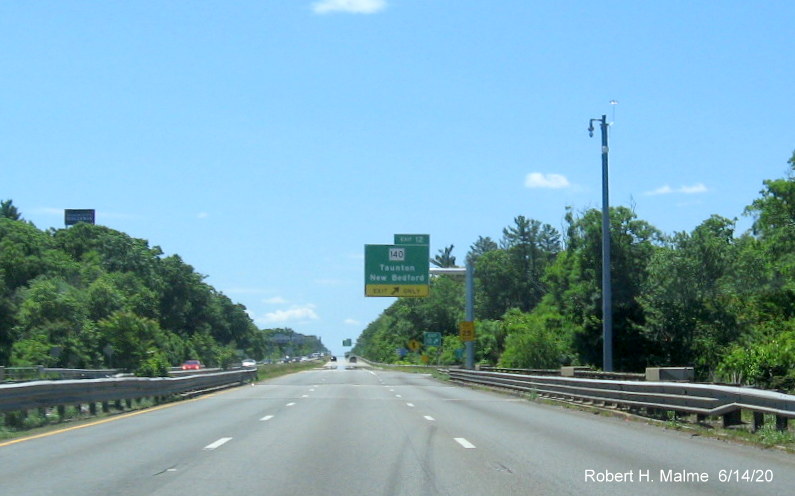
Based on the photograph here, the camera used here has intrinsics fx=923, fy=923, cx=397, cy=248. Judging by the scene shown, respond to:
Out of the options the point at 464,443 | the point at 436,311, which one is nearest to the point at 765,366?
the point at 464,443

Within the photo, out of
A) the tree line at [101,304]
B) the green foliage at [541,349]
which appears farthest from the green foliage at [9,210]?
the green foliage at [541,349]

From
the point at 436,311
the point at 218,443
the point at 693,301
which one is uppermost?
the point at 436,311

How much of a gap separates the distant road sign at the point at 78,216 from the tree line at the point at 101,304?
5776 millimetres

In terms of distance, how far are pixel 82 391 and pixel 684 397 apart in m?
13.8

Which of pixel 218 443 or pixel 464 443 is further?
pixel 218 443

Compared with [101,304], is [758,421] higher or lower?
lower

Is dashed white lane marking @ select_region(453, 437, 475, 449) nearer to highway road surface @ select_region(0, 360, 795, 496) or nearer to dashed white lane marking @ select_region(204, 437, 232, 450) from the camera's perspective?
highway road surface @ select_region(0, 360, 795, 496)

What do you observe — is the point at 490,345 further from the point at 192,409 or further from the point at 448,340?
the point at 192,409

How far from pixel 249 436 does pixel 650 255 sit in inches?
1737

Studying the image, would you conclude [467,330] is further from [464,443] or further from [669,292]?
[464,443]

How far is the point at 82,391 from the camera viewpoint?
22.2 meters

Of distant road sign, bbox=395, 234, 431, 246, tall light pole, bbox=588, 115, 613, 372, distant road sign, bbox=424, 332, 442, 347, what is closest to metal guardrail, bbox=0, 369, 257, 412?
tall light pole, bbox=588, 115, 613, 372

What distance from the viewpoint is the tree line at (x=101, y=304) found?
67062mm

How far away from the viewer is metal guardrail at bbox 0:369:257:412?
1861 cm
